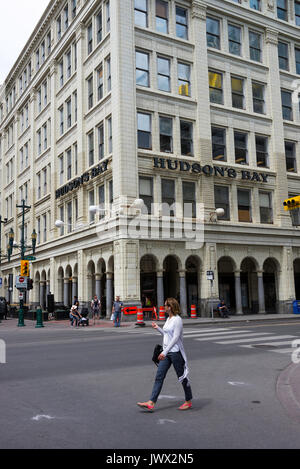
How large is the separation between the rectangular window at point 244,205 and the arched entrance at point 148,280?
741 centimetres

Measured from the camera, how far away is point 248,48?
34844mm

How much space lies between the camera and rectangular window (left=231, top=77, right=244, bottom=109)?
33719 millimetres

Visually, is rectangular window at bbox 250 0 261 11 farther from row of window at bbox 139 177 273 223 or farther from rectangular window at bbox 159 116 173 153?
row of window at bbox 139 177 273 223

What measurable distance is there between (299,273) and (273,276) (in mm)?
2509

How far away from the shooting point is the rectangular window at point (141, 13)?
29828 mm

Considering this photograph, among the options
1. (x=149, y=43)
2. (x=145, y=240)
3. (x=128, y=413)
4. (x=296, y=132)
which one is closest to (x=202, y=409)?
(x=128, y=413)

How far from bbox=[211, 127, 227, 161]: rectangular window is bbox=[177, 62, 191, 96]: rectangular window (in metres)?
3.29

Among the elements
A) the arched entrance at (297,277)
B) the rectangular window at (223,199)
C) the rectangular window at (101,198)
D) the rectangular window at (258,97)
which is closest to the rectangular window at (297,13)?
the rectangular window at (258,97)

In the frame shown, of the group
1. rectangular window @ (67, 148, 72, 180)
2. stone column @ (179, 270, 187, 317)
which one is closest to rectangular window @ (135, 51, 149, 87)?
rectangular window @ (67, 148, 72, 180)

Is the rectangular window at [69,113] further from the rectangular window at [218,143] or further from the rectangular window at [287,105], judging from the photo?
the rectangular window at [287,105]

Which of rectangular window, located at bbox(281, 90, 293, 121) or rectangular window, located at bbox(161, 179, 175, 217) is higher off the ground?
rectangular window, located at bbox(281, 90, 293, 121)

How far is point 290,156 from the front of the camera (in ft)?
118

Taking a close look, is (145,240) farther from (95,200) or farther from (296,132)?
(296,132)

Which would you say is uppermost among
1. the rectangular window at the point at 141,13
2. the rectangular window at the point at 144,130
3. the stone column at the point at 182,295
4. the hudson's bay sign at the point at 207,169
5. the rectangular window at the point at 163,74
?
the rectangular window at the point at 141,13
